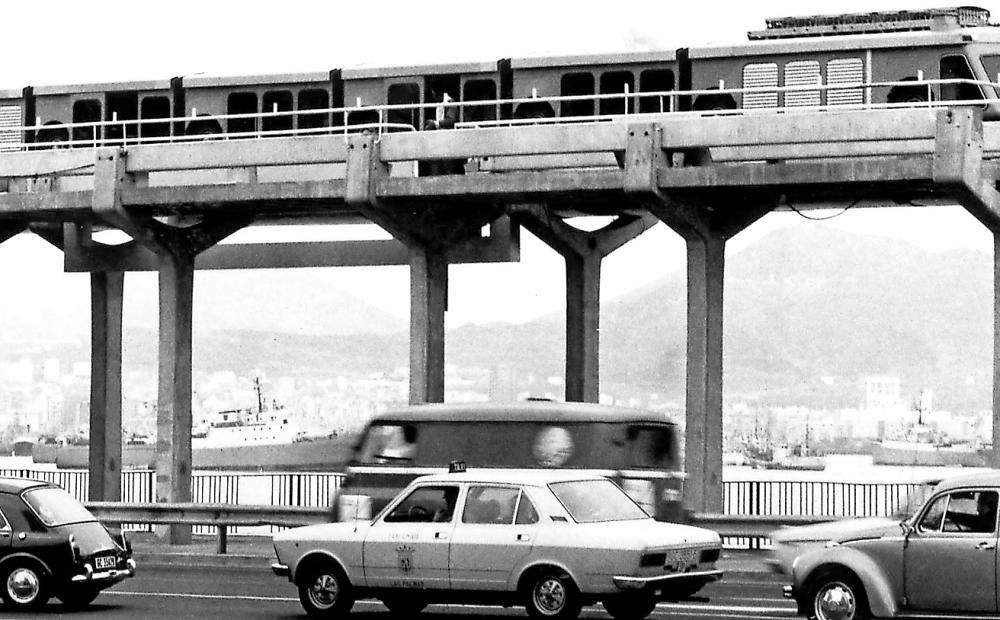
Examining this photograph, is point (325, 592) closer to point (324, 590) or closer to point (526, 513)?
point (324, 590)

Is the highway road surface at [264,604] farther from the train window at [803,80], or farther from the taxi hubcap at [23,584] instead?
the train window at [803,80]

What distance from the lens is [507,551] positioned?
1794cm

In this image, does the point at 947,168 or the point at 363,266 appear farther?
the point at 363,266

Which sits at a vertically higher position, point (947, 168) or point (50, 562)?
point (947, 168)

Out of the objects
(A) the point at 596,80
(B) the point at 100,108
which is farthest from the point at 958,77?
(B) the point at 100,108

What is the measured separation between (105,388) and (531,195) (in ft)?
46.5

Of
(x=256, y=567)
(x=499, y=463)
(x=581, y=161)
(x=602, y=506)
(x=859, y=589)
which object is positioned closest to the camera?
(x=859, y=589)

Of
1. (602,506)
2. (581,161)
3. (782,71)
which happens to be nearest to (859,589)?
(602,506)

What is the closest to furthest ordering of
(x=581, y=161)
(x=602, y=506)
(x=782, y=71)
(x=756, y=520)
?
(x=602, y=506) < (x=756, y=520) < (x=581, y=161) < (x=782, y=71)

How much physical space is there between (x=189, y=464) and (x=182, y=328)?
254 cm

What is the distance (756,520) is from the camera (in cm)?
2584

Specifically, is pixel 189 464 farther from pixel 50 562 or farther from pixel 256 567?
pixel 50 562

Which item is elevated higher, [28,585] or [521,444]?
[521,444]

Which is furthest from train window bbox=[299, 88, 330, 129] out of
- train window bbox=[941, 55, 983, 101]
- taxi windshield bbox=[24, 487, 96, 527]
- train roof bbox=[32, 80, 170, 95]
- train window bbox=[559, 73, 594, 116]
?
taxi windshield bbox=[24, 487, 96, 527]
